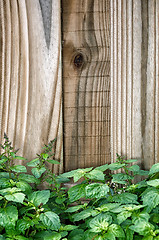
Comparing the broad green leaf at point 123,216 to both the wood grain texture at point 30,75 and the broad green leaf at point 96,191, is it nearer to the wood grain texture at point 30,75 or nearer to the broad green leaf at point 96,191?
the broad green leaf at point 96,191

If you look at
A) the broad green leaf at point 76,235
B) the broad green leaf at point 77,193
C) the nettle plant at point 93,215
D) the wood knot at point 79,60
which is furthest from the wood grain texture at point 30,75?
the broad green leaf at point 76,235

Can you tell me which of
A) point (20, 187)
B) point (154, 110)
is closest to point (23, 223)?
point (20, 187)

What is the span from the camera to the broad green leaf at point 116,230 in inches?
51.1

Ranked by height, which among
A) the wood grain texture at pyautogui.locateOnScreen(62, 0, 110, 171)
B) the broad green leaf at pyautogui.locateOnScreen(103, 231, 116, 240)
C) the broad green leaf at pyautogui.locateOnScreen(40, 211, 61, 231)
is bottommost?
the broad green leaf at pyautogui.locateOnScreen(103, 231, 116, 240)

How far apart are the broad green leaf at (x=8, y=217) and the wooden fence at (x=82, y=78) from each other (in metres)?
0.58

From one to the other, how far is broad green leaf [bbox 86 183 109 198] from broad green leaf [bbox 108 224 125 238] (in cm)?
16

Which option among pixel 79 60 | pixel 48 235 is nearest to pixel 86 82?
pixel 79 60

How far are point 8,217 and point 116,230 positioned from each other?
0.54m

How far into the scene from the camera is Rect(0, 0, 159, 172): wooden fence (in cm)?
186

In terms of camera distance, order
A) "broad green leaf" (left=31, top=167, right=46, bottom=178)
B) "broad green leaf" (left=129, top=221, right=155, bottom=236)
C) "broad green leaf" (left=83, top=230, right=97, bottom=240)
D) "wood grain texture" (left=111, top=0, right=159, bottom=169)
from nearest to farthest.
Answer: "broad green leaf" (left=129, top=221, right=155, bottom=236) → "broad green leaf" (left=83, top=230, right=97, bottom=240) → "broad green leaf" (left=31, top=167, right=46, bottom=178) → "wood grain texture" (left=111, top=0, right=159, bottom=169)

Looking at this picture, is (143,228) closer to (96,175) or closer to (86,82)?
(96,175)

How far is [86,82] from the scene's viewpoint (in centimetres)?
192

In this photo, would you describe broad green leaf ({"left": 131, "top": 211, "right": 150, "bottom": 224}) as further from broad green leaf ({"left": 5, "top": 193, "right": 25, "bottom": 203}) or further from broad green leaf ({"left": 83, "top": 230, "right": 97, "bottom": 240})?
broad green leaf ({"left": 5, "top": 193, "right": 25, "bottom": 203})

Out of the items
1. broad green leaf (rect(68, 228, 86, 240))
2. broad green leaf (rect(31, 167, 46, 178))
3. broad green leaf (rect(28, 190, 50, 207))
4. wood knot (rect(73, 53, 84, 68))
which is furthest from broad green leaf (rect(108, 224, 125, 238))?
wood knot (rect(73, 53, 84, 68))
